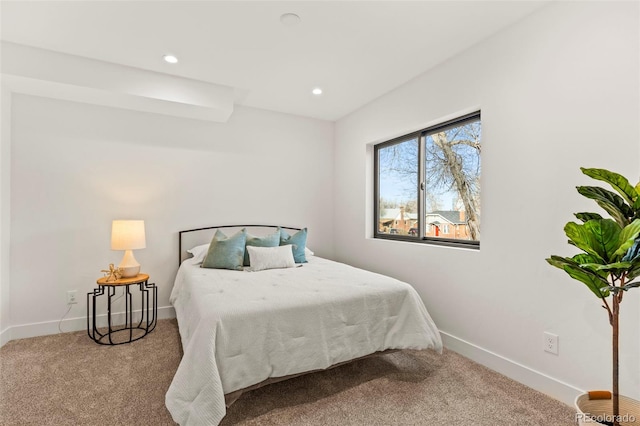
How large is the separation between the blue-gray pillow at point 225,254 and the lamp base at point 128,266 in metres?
0.62

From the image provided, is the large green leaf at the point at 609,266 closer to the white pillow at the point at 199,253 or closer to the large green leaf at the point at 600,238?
the large green leaf at the point at 600,238

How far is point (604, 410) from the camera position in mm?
1332

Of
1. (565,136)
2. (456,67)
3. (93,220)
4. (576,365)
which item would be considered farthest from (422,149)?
(93,220)

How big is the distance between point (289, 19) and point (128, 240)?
240 centimetres

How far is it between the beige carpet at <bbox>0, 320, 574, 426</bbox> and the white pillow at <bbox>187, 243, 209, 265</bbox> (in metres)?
0.94

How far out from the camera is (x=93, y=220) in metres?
3.17

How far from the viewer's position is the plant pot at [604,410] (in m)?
1.25

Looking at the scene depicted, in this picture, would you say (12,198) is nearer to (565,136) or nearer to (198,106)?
(198,106)

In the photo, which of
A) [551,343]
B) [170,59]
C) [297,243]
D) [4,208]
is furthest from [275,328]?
[4,208]

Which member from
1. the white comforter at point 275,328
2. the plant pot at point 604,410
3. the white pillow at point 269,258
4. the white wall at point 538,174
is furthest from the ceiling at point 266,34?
the plant pot at point 604,410

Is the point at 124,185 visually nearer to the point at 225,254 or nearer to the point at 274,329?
the point at 225,254

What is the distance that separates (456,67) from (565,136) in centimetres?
111

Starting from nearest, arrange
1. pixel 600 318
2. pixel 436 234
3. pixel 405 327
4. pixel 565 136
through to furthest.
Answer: pixel 600 318 → pixel 565 136 → pixel 405 327 → pixel 436 234

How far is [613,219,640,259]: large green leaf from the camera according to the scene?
1.10 meters
